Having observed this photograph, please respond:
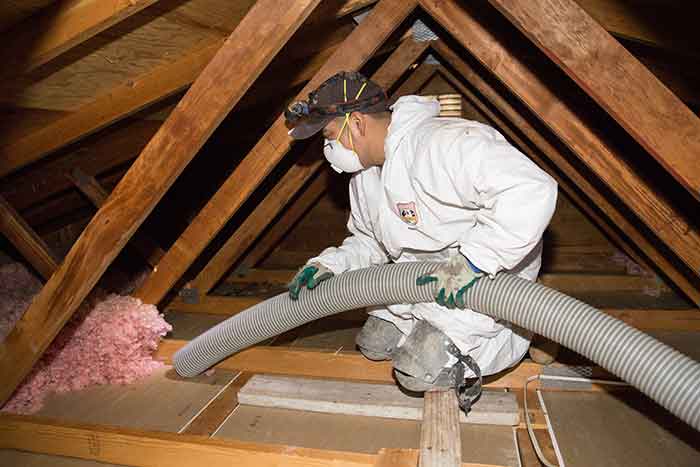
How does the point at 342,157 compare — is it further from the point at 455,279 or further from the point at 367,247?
the point at 455,279

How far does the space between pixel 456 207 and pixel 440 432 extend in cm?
66

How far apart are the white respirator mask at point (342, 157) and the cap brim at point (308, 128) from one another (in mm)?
59

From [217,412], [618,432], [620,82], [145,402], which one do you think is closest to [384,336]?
[217,412]

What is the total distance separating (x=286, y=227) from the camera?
360cm

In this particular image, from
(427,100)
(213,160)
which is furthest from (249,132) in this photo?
(427,100)

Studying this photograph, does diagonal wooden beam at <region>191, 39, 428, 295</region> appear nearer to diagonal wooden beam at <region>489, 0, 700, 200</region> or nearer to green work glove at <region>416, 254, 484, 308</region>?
green work glove at <region>416, 254, 484, 308</region>

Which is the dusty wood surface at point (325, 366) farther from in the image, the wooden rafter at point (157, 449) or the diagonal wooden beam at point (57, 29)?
the diagonal wooden beam at point (57, 29)

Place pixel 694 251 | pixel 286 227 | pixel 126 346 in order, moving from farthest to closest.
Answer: pixel 286 227, pixel 126 346, pixel 694 251

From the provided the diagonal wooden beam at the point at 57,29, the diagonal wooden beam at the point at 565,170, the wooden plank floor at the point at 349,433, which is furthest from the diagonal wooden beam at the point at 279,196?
the diagonal wooden beam at the point at 57,29

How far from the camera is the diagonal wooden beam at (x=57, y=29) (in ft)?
3.58

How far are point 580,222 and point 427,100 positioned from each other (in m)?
2.67

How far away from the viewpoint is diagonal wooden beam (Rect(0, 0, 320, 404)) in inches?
54.2

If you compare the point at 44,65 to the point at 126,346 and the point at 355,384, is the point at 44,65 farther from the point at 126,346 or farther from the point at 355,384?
the point at 355,384

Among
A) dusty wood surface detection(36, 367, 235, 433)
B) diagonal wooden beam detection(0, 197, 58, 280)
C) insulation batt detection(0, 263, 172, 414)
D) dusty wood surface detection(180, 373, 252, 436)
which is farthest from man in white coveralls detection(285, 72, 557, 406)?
diagonal wooden beam detection(0, 197, 58, 280)
